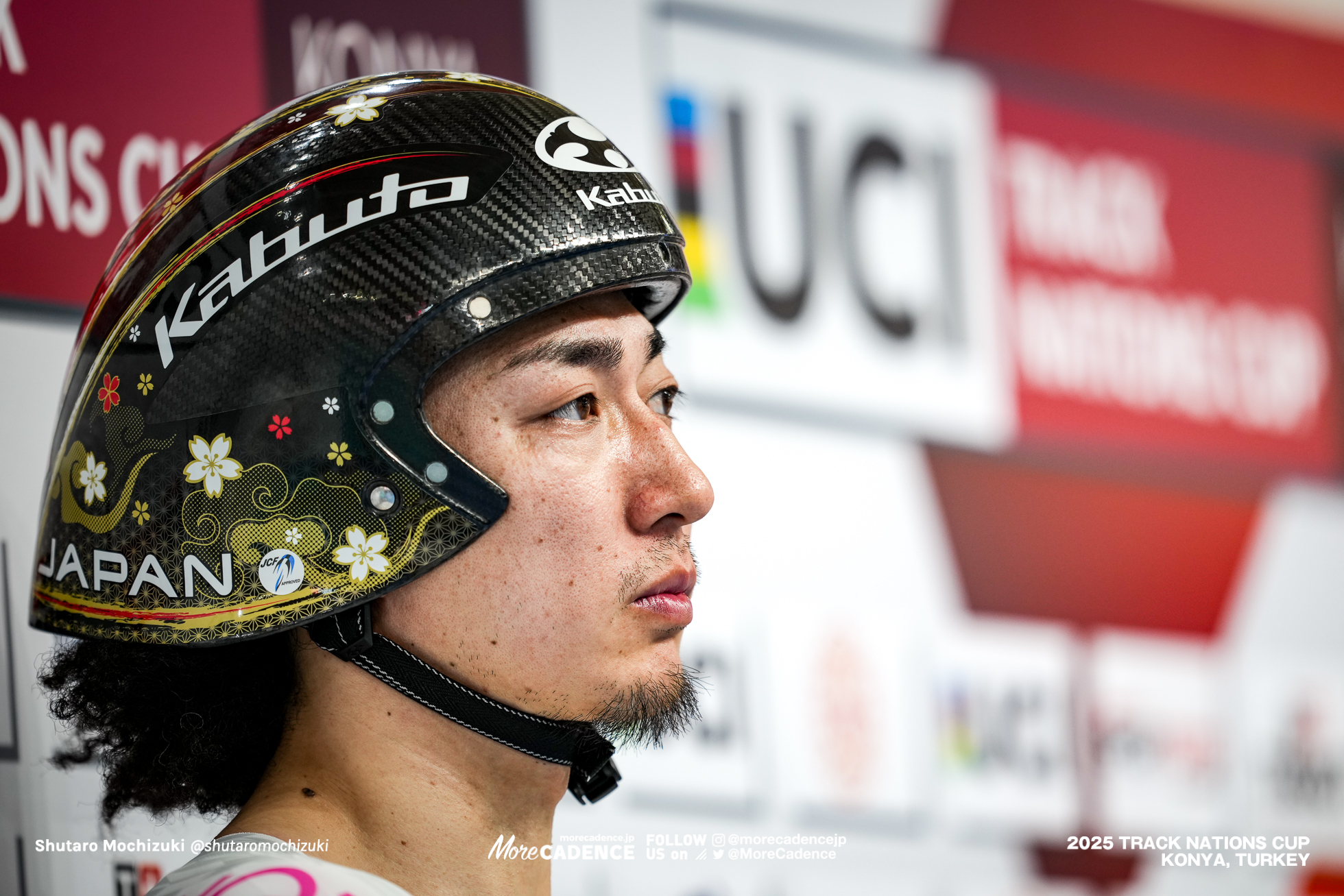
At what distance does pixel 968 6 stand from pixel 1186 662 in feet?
4.72

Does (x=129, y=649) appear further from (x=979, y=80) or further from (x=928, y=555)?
(x=979, y=80)

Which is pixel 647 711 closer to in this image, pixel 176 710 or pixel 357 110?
pixel 176 710

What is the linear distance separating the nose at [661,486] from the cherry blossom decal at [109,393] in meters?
0.51

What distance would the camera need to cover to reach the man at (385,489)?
140 centimetres

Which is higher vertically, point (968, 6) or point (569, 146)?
point (968, 6)

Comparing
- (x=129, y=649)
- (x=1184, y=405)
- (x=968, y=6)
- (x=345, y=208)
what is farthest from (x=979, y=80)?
(x=129, y=649)

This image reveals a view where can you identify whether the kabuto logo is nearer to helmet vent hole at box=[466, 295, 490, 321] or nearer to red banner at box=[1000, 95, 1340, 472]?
helmet vent hole at box=[466, 295, 490, 321]

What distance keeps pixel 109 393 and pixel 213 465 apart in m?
0.15

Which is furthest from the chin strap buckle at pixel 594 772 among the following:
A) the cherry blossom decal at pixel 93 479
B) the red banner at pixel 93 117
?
the red banner at pixel 93 117

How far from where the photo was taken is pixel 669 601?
1472 mm

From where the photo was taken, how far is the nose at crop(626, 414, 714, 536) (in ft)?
4.78

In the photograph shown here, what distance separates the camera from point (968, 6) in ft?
9.91

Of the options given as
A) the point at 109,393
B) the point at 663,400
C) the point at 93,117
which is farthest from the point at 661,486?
the point at 93,117

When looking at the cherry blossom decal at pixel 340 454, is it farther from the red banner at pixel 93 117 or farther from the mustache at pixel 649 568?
the red banner at pixel 93 117
